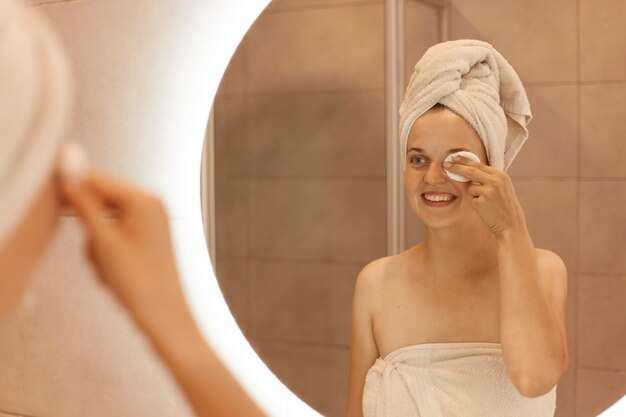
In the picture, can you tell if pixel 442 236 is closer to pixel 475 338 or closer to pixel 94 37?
pixel 475 338

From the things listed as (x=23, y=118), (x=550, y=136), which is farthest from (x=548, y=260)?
(x=23, y=118)

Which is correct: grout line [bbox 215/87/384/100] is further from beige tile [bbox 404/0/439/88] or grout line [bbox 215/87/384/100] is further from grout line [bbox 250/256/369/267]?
grout line [bbox 250/256/369/267]

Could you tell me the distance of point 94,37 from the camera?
1074 mm

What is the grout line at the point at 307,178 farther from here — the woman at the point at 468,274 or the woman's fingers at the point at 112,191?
the woman's fingers at the point at 112,191

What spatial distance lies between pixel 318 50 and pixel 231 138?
17cm

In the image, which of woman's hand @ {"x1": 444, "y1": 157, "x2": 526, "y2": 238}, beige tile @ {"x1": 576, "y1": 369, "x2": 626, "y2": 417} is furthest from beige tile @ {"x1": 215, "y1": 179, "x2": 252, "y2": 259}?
beige tile @ {"x1": 576, "y1": 369, "x2": 626, "y2": 417}

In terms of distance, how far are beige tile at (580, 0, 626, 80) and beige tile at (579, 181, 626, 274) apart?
0.11 meters

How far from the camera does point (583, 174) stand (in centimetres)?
75

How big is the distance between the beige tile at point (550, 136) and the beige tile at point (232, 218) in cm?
37

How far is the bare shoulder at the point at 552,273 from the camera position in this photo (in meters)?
0.75

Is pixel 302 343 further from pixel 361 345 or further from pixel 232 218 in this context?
pixel 232 218

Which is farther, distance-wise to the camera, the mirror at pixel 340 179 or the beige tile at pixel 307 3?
the beige tile at pixel 307 3

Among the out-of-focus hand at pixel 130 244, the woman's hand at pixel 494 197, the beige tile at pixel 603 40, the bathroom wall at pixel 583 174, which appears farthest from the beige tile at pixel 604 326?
the out-of-focus hand at pixel 130 244

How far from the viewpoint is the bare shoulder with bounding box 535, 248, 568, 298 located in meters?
0.75
